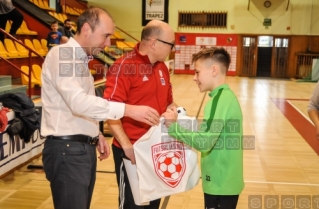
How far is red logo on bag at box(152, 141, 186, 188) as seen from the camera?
2.00 metres

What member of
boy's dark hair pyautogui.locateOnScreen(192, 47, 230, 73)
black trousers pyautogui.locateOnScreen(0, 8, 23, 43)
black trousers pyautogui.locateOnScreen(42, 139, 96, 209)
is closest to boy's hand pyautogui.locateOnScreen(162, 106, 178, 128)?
boy's dark hair pyautogui.locateOnScreen(192, 47, 230, 73)

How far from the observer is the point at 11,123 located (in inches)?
161

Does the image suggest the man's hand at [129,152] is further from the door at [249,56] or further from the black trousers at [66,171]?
the door at [249,56]

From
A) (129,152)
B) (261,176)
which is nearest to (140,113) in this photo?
(129,152)

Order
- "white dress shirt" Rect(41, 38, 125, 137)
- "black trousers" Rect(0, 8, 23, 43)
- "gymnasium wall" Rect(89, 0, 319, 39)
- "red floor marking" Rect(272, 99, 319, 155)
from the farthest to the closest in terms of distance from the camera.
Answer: "gymnasium wall" Rect(89, 0, 319, 39), "black trousers" Rect(0, 8, 23, 43), "red floor marking" Rect(272, 99, 319, 155), "white dress shirt" Rect(41, 38, 125, 137)

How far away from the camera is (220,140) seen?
1.97m

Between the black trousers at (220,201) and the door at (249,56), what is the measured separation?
1562 cm

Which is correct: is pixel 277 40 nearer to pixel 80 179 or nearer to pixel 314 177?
pixel 314 177

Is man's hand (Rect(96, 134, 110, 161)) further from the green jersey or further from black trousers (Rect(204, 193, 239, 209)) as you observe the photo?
black trousers (Rect(204, 193, 239, 209))

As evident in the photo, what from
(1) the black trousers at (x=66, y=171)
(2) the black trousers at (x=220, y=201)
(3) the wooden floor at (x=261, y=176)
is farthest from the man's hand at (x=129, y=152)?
(3) the wooden floor at (x=261, y=176)

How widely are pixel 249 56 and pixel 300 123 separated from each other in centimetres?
1023

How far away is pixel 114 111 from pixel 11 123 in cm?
277

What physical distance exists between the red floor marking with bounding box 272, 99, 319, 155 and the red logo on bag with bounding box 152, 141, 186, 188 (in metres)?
3.91

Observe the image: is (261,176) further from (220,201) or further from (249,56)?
(249,56)
